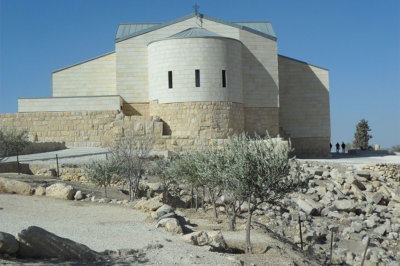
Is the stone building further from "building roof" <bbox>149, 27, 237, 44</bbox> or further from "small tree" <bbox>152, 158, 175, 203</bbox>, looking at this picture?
"small tree" <bbox>152, 158, 175, 203</bbox>

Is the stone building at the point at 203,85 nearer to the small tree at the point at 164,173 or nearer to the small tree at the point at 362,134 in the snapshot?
the small tree at the point at 164,173

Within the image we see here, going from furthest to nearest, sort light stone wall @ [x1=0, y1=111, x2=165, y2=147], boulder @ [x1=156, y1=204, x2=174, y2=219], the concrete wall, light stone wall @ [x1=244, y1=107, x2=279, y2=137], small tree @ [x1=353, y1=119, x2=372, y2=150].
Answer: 1. small tree @ [x1=353, y1=119, x2=372, y2=150]
2. the concrete wall
3. light stone wall @ [x1=244, y1=107, x2=279, y2=137]
4. light stone wall @ [x1=0, y1=111, x2=165, y2=147]
5. boulder @ [x1=156, y1=204, x2=174, y2=219]

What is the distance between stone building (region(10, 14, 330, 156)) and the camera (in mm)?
25609

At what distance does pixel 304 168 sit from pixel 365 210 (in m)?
4.81

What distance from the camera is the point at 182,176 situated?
50.4 ft

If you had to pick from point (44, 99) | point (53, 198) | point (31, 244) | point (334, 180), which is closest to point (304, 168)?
point (334, 180)

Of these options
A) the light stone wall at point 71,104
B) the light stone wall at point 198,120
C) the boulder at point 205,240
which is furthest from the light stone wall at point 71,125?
the boulder at point 205,240

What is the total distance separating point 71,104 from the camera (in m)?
26.7

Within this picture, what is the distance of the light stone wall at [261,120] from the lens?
92.0ft

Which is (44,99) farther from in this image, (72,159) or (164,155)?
(164,155)

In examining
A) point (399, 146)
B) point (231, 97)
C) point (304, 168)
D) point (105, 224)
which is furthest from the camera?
point (399, 146)

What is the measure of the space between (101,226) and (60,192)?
4408 millimetres

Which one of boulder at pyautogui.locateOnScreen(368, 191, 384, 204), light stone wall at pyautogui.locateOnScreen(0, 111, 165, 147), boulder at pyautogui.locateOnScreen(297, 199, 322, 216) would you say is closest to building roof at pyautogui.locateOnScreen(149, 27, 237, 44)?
light stone wall at pyautogui.locateOnScreen(0, 111, 165, 147)

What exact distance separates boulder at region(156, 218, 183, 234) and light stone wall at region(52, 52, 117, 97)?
1987cm
